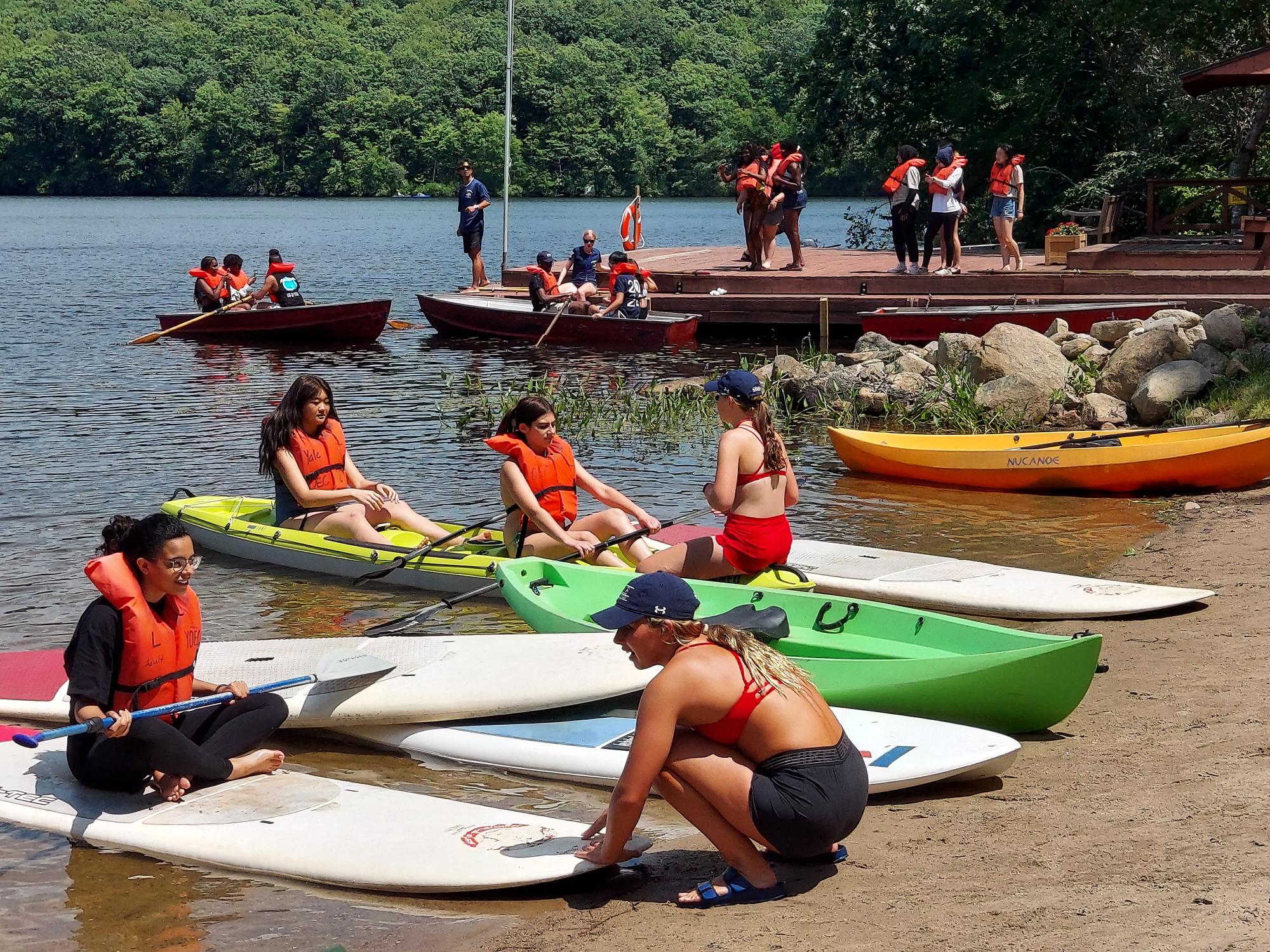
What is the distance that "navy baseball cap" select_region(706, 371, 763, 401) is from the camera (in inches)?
269

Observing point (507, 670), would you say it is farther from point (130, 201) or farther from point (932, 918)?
point (130, 201)

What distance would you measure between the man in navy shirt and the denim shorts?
8.15 meters

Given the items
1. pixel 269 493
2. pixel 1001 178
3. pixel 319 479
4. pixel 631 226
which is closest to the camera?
pixel 319 479

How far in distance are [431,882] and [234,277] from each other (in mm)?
18069

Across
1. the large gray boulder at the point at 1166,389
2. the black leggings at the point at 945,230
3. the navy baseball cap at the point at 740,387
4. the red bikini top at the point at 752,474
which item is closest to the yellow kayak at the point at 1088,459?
the large gray boulder at the point at 1166,389

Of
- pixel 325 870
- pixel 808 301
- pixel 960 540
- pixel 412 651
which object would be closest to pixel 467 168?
pixel 808 301

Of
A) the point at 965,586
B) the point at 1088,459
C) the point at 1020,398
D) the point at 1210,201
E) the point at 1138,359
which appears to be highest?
the point at 1210,201

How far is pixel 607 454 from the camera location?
43.7 feet

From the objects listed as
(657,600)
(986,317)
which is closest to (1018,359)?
(986,317)

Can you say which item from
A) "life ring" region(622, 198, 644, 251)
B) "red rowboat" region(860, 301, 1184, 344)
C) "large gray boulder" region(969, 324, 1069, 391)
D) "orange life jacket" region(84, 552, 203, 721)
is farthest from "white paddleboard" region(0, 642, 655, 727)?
"life ring" region(622, 198, 644, 251)

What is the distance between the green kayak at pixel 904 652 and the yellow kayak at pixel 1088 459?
450 centimetres

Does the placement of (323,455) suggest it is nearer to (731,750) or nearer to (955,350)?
(731,750)

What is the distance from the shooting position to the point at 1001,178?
19109 millimetres

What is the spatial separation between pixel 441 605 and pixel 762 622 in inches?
86.5
